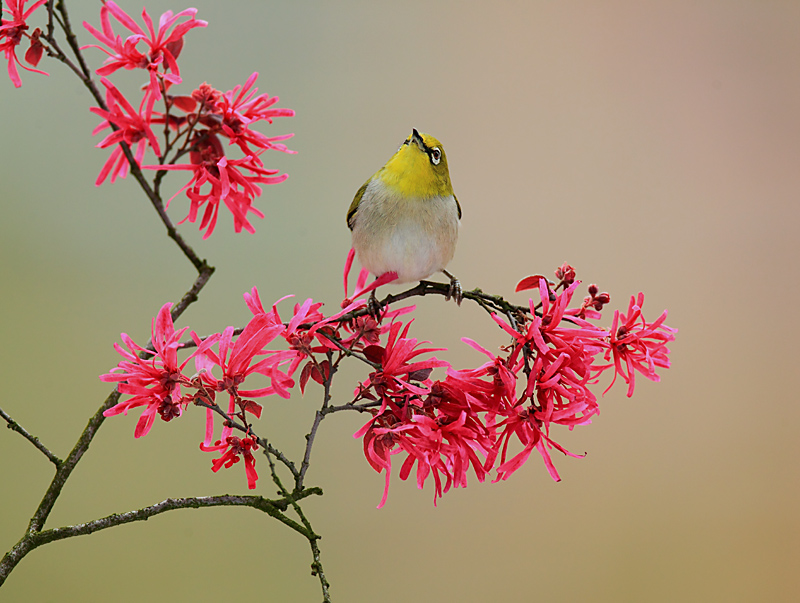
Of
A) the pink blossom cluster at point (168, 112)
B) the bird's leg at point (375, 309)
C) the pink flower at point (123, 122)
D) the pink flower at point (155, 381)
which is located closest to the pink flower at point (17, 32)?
the pink blossom cluster at point (168, 112)

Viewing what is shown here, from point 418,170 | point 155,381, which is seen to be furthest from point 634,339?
point 155,381

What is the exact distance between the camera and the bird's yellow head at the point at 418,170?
929 millimetres

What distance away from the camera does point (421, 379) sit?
74cm

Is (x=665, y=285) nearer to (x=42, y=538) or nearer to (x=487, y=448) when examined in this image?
(x=487, y=448)

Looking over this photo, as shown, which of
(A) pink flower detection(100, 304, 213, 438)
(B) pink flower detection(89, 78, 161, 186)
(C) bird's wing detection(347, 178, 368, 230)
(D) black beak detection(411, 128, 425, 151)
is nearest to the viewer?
(A) pink flower detection(100, 304, 213, 438)

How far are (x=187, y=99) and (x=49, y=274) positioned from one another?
2.98 feet

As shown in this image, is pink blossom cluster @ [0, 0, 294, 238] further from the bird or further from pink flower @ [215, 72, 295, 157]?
the bird

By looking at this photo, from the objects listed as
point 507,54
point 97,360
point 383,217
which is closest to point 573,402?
point 383,217

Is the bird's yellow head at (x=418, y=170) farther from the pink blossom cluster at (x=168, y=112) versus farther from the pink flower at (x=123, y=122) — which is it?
the pink flower at (x=123, y=122)

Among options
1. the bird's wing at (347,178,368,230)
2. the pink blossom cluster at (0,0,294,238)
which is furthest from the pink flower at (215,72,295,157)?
the bird's wing at (347,178,368,230)

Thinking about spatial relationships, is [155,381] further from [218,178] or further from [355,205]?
[355,205]

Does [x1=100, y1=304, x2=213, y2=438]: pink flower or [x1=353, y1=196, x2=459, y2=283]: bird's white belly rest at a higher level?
[x1=353, y1=196, x2=459, y2=283]: bird's white belly

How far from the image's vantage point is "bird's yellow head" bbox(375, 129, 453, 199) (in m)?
0.93

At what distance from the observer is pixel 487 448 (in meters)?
0.72
